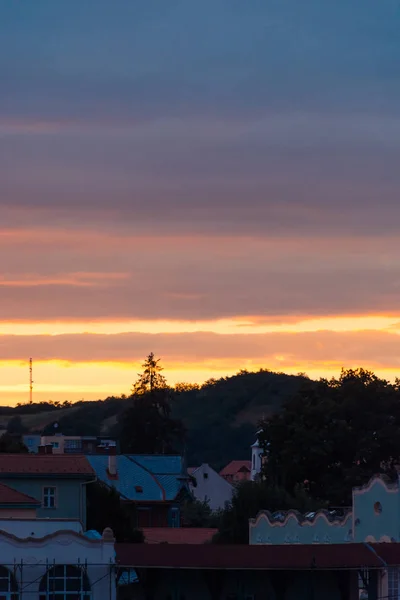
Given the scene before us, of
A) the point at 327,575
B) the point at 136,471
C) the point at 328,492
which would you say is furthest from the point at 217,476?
the point at 327,575

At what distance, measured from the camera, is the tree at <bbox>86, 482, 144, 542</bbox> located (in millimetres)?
86750

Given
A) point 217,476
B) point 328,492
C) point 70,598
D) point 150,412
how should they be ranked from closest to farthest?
1. point 70,598
2. point 328,492
3. point 150,412
4. point 217,476

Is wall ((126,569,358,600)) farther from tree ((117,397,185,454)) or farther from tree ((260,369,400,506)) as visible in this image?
tree ((117,397,185,454))

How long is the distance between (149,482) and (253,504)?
29119 millimetres

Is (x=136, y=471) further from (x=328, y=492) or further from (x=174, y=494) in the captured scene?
(x=328, y=492)

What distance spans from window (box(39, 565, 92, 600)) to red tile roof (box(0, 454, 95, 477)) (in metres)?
21.0

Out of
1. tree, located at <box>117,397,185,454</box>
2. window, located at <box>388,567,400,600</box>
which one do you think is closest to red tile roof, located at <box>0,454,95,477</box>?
window, located at <box>388,567,400,600</box>

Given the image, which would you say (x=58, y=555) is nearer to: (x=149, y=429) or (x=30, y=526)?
(x=30, y=526)

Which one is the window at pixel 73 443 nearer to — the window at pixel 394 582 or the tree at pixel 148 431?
the tree at pixel 148 431

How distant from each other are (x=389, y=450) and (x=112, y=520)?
1338 inches

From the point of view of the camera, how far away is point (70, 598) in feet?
205

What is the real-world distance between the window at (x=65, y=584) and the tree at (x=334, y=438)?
156ft

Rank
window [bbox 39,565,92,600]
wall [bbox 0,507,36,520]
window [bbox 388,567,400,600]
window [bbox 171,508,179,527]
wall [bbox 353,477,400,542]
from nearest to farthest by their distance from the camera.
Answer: window [bbox 39,565,92,600] < window [bbox 388,567,400,600] < wall [bbox 353,477,400,542] < wall [bbox 0,507,36,520] < window [bbox 171,508,179,527]

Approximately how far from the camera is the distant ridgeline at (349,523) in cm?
7419
